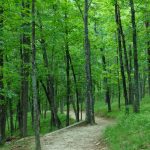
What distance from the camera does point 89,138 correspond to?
1420cm

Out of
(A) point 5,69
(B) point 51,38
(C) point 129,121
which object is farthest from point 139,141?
(B) point 51,38

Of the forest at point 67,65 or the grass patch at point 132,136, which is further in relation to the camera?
the forest at point 67,65

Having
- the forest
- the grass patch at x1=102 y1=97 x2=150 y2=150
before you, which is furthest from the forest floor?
the grass patch at x1=102 y1=97 x2=150 y2=150

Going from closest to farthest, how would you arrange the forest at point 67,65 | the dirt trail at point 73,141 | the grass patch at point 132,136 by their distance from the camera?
the grass patch at point 132,136
the dirt trail at point 73,141
the forest at point 67,65

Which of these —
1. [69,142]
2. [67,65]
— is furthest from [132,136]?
[67,65]

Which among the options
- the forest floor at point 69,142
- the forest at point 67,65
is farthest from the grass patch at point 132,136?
the forest floor at point 69,142

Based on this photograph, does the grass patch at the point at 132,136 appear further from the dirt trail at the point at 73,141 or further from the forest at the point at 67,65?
the dirt trail at the point at 73,141

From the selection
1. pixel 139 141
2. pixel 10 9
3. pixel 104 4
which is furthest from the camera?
pixel 104 4

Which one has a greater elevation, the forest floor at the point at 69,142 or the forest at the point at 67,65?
the forest at the point at 67,65

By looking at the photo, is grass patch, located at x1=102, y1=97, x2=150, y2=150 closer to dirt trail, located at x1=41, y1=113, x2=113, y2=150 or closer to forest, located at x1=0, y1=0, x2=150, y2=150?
forest, located at x1=0, y1=0, x2=150, y2=150

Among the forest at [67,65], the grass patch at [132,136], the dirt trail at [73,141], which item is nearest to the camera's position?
the grass patch at [132,136]

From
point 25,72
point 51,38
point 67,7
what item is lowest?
point 25,72

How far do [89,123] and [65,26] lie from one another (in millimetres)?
8061

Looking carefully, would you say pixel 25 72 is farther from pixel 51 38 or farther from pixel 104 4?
pixel 104 4
